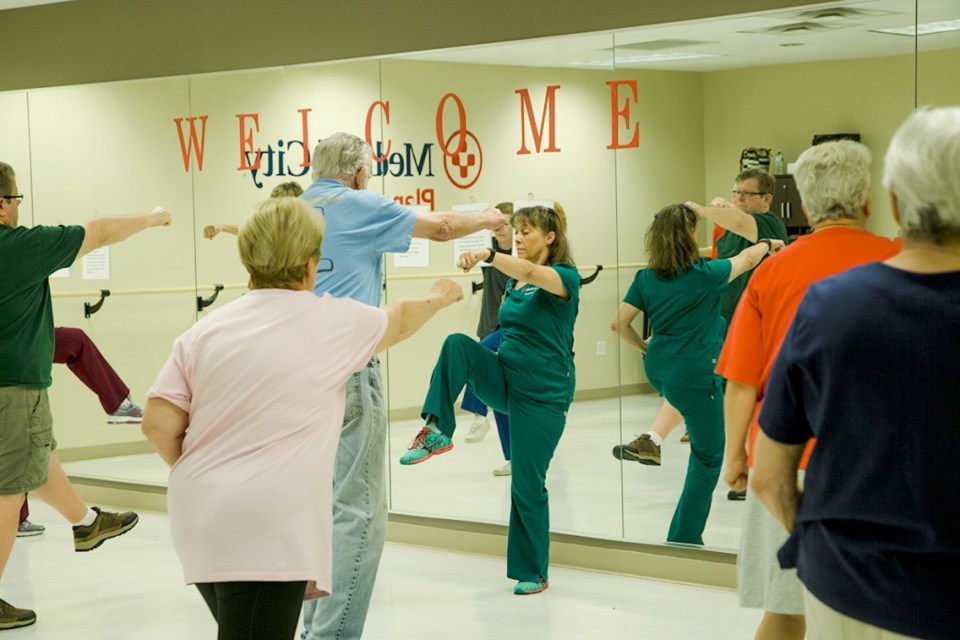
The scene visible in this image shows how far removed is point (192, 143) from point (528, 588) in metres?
3.23

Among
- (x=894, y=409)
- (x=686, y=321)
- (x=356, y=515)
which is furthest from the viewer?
(x=686, y=321)

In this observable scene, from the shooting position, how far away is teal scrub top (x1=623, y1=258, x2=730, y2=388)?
485 cm

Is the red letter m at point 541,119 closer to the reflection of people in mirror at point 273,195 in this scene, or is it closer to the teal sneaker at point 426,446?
the reflection of people in mirror at point 273,195

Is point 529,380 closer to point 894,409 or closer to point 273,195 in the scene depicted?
point 273,195

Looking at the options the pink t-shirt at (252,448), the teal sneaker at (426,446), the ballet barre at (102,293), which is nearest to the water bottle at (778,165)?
the teal sneaker at (426,446)

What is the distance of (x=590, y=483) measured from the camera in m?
5.29

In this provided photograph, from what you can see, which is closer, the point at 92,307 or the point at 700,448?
the point at 700,448

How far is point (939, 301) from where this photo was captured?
177cm

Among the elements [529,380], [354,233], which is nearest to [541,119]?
[529,380]

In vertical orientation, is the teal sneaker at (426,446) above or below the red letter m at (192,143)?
below

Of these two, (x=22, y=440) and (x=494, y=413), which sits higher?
(x=22, y=440)

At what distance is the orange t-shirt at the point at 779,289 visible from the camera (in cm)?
279

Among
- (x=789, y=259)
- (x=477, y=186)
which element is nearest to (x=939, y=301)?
(x=789, y=259)

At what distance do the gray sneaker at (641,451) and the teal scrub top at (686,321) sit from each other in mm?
281
